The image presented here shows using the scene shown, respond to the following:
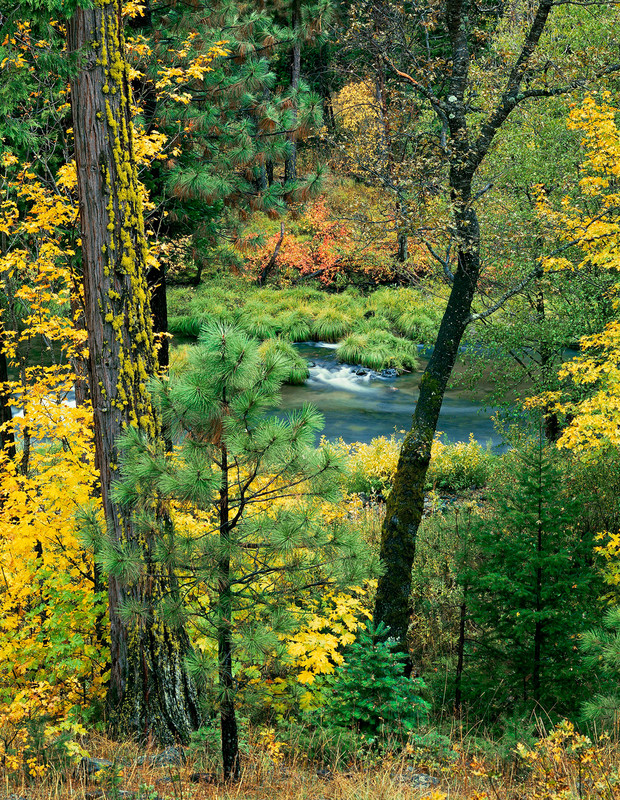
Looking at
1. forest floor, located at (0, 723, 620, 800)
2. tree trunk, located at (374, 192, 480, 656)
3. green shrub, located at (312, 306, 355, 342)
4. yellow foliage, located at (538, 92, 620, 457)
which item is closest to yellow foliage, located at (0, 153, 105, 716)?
forest floor, located at (0, 723, 620, 800)

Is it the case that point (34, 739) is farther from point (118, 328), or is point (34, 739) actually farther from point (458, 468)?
point (458, 468)

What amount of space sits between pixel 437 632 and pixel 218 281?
21.8 m

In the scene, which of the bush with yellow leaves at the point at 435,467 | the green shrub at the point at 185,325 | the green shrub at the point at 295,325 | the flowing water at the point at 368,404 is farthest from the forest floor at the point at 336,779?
the green shrub at the point at 295,325

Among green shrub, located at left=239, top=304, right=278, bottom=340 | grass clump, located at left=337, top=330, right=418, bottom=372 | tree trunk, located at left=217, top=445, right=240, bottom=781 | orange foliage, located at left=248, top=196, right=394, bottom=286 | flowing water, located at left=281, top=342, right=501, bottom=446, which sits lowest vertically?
flowing water, located at left=281, top=342, right=501, bottom=446

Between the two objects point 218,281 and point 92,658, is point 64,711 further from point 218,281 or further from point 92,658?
point 218,281

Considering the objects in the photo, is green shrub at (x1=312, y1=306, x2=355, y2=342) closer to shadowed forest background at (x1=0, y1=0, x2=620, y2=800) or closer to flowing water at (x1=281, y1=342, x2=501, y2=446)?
flowing water at (x1=281, y1=342, x2=501, y2=446)

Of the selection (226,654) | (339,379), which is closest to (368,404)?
(339,379)

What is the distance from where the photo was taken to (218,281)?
27.7 meters

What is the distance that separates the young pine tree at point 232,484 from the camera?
361 centimetres

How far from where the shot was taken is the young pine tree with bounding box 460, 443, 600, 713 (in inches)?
232

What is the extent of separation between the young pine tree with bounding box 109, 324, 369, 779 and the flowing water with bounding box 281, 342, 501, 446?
10.8 m

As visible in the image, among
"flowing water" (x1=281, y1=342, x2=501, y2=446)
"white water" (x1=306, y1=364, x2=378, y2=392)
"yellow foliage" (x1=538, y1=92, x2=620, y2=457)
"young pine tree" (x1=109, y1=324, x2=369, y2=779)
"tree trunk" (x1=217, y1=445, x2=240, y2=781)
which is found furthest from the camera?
"white water" (x1=306, y1=364, x2=378, y2=392)

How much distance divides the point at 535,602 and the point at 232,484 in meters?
3.40

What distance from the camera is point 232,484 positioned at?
4012mm
